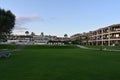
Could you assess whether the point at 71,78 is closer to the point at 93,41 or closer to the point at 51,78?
the point at 51,78

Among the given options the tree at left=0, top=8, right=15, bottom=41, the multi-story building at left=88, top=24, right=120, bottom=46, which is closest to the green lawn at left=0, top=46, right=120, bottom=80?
the tree at left=0, top=8, right=15, bottom=41

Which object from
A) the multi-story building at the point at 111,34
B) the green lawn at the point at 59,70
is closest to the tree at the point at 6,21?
the green lawn at the point at 59,70

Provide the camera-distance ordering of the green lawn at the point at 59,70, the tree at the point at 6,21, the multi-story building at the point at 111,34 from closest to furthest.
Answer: the green lawn at the point at 59,70 < the tree at the point at 6,21 < the multi-story building at the point at 111,34

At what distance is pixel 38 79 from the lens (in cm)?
1463

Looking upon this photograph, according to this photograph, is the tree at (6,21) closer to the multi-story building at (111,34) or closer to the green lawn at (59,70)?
the green lawn at (59,70)

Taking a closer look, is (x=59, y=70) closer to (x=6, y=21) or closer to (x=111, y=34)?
(x=6, y=21)

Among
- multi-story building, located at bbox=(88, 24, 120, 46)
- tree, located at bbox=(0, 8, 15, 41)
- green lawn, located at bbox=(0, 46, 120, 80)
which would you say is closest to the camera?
green lawn, located at bbox=(0, 46, 120, 80)

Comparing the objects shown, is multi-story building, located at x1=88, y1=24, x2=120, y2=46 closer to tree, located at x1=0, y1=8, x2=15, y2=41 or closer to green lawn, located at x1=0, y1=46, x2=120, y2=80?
tree, located at x1=0, y1=8, x2=15, y2=41

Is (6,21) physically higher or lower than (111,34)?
higher

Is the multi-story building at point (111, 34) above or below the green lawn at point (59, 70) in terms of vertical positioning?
above

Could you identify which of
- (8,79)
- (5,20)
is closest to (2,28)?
(5,20)

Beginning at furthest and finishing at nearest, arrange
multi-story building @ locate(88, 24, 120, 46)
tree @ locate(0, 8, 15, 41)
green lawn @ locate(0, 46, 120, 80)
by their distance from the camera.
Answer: multi-story building @ locate(88, 24, 120, 46) < tree @ locate(0, 8, 15, 41) < green lawn @ locate(0, 46, 120, 80)

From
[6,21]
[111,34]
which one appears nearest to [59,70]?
[6,21]

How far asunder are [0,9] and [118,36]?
260 feet
